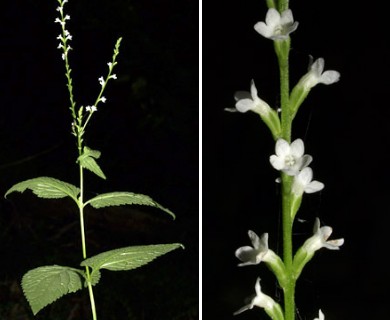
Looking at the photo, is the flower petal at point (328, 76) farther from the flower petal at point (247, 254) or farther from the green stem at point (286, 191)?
the flower petal at point (247, 254)

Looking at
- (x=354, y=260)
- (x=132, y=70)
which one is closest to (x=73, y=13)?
(x=132, y=70)

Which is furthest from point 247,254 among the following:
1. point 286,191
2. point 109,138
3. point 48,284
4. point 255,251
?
point 109,138

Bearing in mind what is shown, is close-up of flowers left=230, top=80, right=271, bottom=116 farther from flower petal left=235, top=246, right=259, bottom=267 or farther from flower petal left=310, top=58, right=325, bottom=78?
flower petal left=235, top=246, right=259, bottom=267

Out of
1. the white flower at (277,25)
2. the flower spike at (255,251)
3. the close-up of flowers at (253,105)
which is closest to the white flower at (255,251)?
the flower spike at (255,251)

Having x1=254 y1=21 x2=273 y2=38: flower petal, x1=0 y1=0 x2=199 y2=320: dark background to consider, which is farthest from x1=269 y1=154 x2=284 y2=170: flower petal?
x1=0 y1=0 x2=199 y2=320: dark background

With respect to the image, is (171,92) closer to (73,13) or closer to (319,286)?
(73,13)

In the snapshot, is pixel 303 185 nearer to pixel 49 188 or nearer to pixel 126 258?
pixel 126 258
